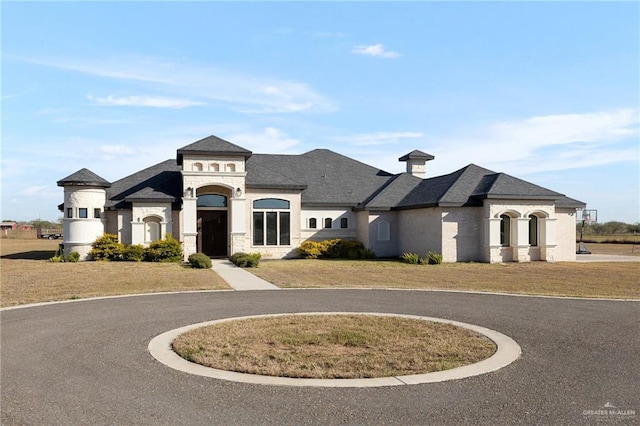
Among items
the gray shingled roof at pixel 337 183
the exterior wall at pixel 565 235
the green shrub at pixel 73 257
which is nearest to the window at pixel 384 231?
the gray shingled roof at pixel 337 183

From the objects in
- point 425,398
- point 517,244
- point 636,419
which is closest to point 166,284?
point 425,398

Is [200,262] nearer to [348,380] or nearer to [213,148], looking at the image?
[213,148]

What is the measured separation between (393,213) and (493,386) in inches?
1070

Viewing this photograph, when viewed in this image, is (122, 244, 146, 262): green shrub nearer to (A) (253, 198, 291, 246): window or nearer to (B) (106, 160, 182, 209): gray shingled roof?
(B) (106, 160, 182, 209): gray shingled roof

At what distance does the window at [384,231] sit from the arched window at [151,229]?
13585mm

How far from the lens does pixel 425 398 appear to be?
655cm

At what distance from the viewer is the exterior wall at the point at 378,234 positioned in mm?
33344

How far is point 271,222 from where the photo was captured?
108 feet

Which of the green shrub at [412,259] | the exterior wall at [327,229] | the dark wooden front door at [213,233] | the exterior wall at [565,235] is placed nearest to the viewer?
the green shrub at [412,259]

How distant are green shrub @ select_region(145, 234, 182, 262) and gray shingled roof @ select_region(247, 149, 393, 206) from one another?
19.7 ft

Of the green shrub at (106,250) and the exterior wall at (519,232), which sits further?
the green shrub at (106,250)

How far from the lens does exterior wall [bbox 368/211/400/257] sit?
3334cm

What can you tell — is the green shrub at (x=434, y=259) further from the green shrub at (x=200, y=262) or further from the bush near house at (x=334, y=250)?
the green shrub at (x=200, y=262)

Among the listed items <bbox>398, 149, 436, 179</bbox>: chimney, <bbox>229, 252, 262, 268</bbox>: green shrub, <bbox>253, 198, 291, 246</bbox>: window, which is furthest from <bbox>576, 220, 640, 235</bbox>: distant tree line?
<bbox>229, 252, 262, 268</bbox>: green shrub
